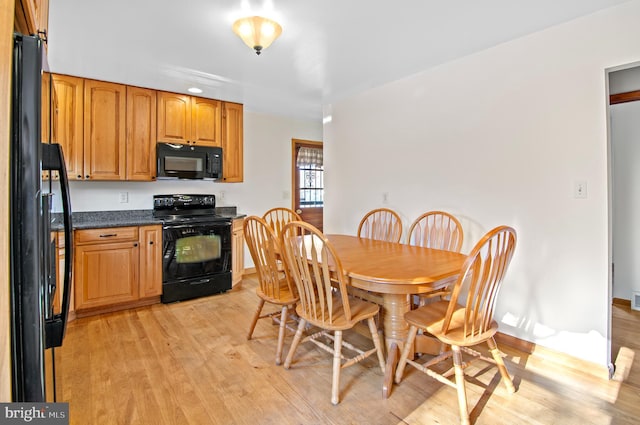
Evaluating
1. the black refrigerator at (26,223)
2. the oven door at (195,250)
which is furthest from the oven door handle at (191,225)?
the black refrigerator at (26,223)

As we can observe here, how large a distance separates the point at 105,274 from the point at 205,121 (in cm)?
193

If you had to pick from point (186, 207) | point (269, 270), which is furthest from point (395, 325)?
point (186, 207)

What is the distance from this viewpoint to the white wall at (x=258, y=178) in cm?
389

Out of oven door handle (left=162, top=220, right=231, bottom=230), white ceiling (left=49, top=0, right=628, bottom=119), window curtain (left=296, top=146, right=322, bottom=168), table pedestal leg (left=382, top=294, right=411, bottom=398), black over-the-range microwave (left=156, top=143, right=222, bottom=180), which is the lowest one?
table pedestal leg (left=382, top=294, right=411, bottom=398)

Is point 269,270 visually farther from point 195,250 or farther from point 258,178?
point 258,178

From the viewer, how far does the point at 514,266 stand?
8.05 feet

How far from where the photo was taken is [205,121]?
12.8ft

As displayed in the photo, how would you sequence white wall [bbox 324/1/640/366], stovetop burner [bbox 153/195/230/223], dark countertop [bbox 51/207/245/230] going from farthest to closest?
stovetop burner [bbox 153/195/230/223] → dark countertop [bbox 51/207/245/230] → white wall [bbox 324/1/640/366]

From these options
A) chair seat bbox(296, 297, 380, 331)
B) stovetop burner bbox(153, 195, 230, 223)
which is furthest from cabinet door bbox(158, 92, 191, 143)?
chair seat bbox(296, 297, 380, 331)

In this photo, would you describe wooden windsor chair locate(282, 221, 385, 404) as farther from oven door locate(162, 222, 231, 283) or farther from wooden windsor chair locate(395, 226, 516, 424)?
oven door locate(162, 222, 231, 283)

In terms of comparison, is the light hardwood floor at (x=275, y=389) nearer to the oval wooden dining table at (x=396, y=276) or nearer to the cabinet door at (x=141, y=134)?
the oval wooden dining table at (x=396, y=276)

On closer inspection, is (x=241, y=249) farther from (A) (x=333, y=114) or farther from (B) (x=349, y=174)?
(A) (x=333, y=114)

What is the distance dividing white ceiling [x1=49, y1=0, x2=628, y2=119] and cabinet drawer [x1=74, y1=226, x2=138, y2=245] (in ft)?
4.72

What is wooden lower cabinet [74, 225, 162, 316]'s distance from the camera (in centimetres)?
299
